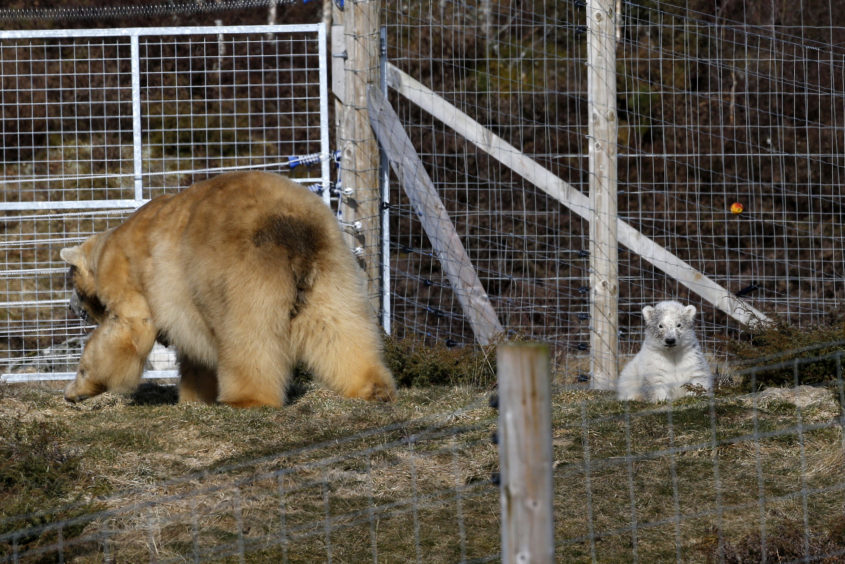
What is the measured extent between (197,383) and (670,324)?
3411mm

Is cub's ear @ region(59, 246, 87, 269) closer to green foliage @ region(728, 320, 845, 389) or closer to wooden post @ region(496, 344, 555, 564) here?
green foliage @ region(728, 320, 845, 389)

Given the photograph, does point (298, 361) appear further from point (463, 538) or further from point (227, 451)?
point (463, 538)

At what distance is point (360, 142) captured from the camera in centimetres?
947

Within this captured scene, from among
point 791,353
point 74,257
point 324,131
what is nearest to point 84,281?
point 74,257

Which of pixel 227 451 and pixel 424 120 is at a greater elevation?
pixel 424 120

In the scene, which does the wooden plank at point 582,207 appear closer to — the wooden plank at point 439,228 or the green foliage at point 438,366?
the wooden plank at point 439,228

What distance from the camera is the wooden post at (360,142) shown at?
371 inches

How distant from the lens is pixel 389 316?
9.66m

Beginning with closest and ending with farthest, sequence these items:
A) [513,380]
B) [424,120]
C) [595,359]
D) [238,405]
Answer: [513,380] → [238,405] → [595,359] → [424,120]

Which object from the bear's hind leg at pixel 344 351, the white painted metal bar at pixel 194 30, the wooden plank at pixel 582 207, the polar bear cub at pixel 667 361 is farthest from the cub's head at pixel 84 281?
the polar bear cub at pixel 667 361

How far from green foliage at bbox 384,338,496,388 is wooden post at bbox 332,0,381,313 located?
33.6 inches

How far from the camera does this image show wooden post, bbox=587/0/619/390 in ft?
27.8

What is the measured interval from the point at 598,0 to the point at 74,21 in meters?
11.0

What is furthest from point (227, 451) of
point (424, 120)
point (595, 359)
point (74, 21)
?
point (74, 21)
